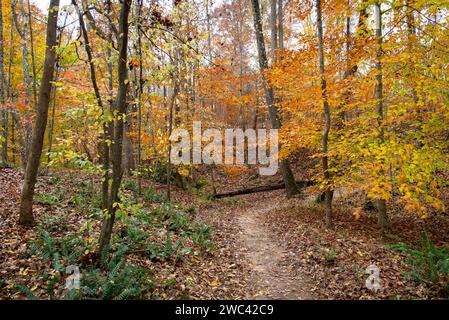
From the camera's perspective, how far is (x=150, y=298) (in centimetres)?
489

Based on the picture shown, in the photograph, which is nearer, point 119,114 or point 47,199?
point 119,114

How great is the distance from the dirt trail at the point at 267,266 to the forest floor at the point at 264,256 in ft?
0.07

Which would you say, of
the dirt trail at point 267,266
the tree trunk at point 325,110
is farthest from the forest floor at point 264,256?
the tree trunk at point 325,110

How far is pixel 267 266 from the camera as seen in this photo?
7012 millimetres

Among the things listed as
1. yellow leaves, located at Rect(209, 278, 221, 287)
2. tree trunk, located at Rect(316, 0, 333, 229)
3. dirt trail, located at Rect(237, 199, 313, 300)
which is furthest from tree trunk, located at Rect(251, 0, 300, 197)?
yellow leaves, located at Rect(209, 278, 221, 287)

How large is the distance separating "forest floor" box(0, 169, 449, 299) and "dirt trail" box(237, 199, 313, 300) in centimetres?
2

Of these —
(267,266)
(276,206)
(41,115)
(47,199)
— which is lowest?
(267,266)

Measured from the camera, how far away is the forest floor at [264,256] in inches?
204

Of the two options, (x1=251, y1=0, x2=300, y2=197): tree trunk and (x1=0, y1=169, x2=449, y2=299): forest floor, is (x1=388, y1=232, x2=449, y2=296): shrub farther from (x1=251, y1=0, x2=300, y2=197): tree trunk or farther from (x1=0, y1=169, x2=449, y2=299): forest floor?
(x1=251, y1=0, x2=300, y2=197): tree trunk

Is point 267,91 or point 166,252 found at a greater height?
point 267,91

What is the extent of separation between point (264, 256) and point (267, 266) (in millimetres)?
622

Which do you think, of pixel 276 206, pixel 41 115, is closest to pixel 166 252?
pixel 41 115

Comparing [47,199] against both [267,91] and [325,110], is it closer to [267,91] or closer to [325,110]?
[325,110]
